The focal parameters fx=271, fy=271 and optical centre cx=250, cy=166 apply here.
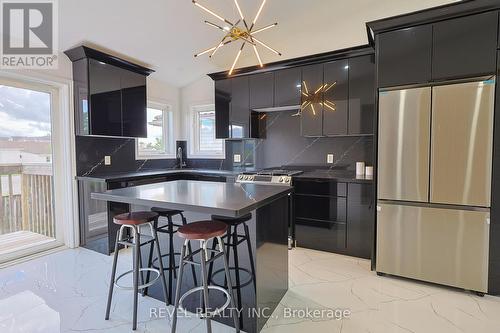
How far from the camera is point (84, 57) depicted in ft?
10.2

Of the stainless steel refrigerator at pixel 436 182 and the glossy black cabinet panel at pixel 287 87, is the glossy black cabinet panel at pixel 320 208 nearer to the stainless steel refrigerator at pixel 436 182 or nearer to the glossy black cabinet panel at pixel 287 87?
the stainless steel refrigerator at pixel 436 182

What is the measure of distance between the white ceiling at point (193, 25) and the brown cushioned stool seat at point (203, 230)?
2.32 meters

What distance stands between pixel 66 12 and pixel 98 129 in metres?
1.23

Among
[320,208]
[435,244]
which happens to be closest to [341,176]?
[320,208]

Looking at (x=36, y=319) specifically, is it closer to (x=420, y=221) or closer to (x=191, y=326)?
(x=191, y=326)

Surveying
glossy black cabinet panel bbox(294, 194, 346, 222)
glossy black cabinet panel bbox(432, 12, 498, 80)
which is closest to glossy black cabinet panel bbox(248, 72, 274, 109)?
glossy black cabinet panel bbox(294, 194, 346, 222)

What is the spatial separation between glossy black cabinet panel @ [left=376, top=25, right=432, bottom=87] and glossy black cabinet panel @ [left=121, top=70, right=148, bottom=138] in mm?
3053

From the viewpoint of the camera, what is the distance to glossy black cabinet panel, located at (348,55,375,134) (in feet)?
10.4

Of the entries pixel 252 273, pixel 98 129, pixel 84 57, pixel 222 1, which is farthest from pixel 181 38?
pixel 252 273

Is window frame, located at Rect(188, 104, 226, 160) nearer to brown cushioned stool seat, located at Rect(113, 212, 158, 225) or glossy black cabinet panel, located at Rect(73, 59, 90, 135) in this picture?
glossy black cabinet panel, located at Rect(73, 59, 90, 135)

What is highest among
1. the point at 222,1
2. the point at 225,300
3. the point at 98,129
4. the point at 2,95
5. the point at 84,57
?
the point at 222,1

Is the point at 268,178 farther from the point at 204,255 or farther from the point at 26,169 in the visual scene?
the point at 26,169

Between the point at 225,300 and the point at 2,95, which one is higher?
the point at 2,95

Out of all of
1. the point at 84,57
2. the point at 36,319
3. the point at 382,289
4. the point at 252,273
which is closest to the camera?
the point at 252,273
